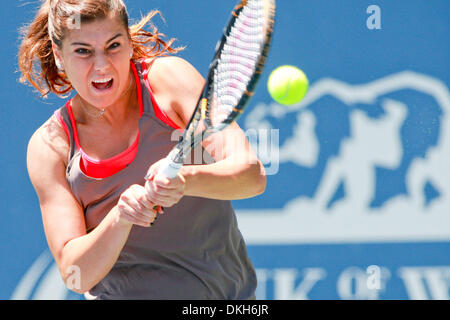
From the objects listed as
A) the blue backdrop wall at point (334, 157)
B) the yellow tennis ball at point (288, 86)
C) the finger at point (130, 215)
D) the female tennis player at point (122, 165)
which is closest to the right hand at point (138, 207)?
the finger at point (130, 215)

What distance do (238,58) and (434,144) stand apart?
165 cm

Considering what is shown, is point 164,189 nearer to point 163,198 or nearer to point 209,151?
point 163,198

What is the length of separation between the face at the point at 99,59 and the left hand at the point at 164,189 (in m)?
0.33

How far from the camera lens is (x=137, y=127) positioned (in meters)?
1.67

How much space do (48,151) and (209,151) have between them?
0.39 metres

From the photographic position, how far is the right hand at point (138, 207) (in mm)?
1358

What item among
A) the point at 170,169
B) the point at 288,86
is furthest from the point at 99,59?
the point at 288,86

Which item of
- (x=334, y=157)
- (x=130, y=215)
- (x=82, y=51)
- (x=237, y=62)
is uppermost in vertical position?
(x=334, y=157)

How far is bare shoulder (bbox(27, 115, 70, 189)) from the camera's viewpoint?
1.65 metres

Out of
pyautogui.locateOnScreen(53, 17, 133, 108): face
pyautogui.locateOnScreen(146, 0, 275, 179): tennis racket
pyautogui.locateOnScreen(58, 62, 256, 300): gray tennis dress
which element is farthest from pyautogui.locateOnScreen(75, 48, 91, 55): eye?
pyautogui.locateOnScreen(146, 0, 275, 179): tennis racket

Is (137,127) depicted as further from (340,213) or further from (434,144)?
(434,144)

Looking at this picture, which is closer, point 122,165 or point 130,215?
point 130,215

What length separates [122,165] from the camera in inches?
64.9

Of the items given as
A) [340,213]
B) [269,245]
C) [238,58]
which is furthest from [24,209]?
[238,58]
